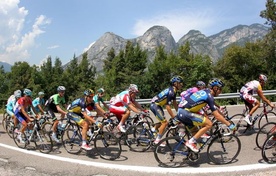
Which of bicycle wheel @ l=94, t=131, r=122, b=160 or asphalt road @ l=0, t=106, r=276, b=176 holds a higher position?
bicycle wheel @ l=94, t=131, r=122, b=160

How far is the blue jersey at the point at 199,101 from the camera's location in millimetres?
6406

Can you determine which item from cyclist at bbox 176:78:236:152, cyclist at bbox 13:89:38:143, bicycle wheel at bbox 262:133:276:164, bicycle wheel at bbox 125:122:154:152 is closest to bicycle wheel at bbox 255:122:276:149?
bicycle wheel at bbox 262:133:276:164

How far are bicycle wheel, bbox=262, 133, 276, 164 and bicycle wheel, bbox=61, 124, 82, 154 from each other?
5334 millimetres

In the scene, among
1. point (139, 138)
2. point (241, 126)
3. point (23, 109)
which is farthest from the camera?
point (241, 126)

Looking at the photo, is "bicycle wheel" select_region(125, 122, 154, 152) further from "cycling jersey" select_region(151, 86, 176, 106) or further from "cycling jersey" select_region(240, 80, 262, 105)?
Answer: "cycling jersey" select_region(240, 80, 262, 105)

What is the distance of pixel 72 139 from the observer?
28.3 feet

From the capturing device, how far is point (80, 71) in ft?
231

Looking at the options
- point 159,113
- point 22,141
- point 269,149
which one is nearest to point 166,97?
point 159,113

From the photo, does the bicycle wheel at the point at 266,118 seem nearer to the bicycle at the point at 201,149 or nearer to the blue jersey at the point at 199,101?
the bicycle at the point at 201,149

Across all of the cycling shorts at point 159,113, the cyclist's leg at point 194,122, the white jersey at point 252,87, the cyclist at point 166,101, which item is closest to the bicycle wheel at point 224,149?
the cyclist's leg at point 194,122

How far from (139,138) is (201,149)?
2409 mm

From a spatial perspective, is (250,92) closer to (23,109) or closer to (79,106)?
(79,106)

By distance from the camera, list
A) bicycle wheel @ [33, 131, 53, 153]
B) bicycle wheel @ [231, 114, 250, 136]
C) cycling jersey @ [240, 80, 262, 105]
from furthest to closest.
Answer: bicycle wheel @ [231, 114, 250, 136] → cycling jersey @ [240, 80, 262, 105] → bicycle wheel @ [33, 131, 53, 153]

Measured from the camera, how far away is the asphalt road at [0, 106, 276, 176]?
6.22m
